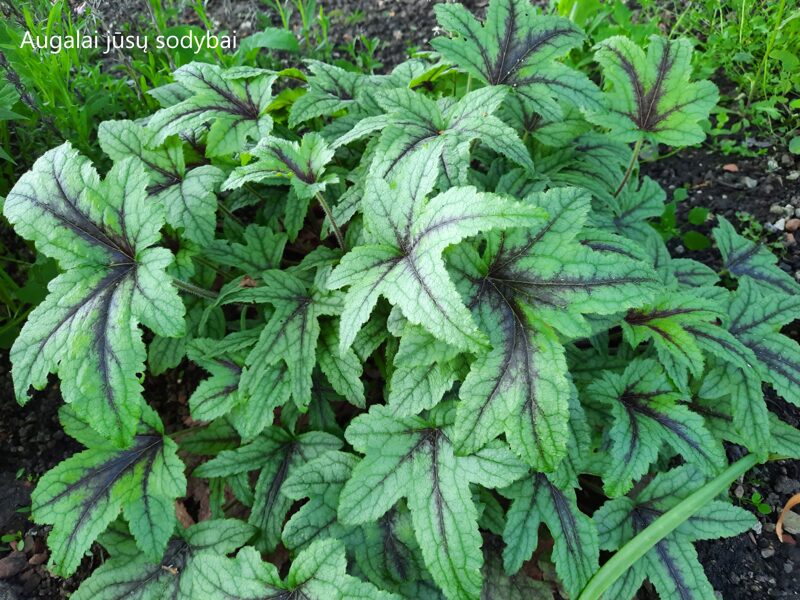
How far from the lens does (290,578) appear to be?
177 centimetres

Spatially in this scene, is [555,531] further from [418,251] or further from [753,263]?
[753,263]

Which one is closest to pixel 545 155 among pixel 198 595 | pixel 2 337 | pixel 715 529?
pixel 715 529

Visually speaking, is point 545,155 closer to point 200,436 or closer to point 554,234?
point 554,234

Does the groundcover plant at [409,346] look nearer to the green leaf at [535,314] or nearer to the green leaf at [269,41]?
the green leaf at [535,314]

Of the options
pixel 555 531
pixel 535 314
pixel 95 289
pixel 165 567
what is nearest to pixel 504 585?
pixel 555 531

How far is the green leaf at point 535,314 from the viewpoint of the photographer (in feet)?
5.27

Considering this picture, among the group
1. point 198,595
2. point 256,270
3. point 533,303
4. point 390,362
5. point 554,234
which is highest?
point 554,234

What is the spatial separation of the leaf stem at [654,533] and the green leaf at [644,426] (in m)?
0.11

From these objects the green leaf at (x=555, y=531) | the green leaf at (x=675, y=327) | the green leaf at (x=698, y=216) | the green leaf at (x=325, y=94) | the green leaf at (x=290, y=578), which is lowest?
the green leaf at (x=555, y=531)

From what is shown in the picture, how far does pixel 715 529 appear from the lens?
2008 millimetres

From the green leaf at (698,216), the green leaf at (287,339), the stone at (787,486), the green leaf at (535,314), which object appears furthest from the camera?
the green leaf at (698,216)

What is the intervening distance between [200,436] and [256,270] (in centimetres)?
63

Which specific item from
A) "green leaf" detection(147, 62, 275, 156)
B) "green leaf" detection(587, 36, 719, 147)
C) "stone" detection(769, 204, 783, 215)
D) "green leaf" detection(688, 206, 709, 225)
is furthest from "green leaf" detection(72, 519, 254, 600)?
"stone" detection(769, 204, 783, 215)

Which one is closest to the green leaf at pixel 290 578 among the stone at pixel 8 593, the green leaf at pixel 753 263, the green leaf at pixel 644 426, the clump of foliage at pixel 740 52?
the green leaf at pixel 644 426
